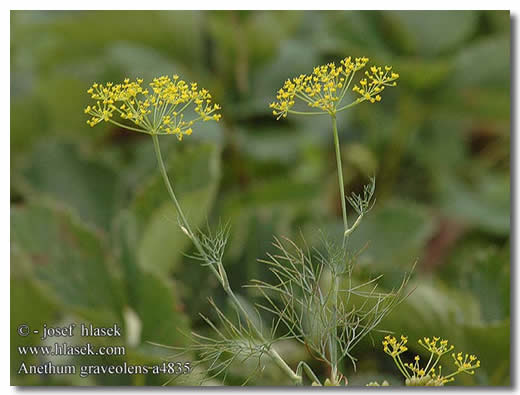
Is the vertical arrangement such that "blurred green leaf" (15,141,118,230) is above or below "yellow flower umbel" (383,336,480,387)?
above

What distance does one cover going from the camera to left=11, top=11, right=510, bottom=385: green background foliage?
47cm

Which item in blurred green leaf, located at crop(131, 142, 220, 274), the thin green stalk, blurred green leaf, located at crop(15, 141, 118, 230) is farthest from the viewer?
blurred green leaf, located at crop(15, 141, 118, 230)

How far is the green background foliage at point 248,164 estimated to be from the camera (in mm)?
469

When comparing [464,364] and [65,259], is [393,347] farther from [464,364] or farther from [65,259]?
[65,259]

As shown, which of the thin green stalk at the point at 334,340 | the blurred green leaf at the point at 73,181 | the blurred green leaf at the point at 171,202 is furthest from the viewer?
the blurred green leaf at the point at 73,181

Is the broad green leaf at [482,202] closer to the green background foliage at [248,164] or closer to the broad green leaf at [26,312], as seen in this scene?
the green background foliage at [248,164]

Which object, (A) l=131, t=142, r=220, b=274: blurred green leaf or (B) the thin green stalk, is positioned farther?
(A) l=131, t=142, r=220, b=274: blurred green leaf

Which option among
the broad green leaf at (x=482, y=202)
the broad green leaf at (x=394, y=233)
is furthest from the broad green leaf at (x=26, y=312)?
the broad green leaf at (x=482, y=202)

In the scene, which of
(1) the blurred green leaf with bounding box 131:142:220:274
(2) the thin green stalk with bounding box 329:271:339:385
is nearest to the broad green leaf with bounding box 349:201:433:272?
(1) the blurred green leaf with bounding box 131:142:220:274

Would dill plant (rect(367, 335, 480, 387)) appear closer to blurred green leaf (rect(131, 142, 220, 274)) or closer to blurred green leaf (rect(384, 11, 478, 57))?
blurred green leaf (rect(131, 142, 220, 274))

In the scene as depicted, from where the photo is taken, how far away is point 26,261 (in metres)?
0.48

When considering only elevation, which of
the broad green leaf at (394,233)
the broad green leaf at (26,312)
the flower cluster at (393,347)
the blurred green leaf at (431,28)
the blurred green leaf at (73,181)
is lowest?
the broad green leaf at (26,312)

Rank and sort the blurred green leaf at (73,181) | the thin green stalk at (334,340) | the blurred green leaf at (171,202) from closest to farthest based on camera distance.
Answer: the thin green stalk at (334,340)
the blurred green leaf at (171,202)
the blurred green leaf at (73,181)
